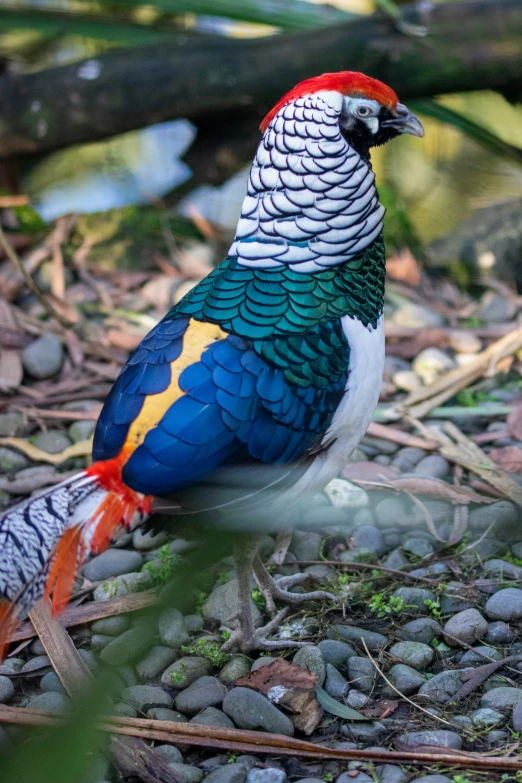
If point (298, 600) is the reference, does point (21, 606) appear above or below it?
above

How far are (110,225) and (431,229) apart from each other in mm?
2121

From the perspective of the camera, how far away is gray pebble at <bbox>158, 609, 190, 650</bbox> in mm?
2561

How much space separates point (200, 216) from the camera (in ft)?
17.5

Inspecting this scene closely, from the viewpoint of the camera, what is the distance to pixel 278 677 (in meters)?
2.33

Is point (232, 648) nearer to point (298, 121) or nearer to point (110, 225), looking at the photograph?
point (298, 121)

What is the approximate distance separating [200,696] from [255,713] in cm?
19

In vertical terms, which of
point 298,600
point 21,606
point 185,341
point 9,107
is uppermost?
point 9,107

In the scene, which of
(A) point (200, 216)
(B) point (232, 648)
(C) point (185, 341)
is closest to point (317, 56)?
(A) point (200, 216)

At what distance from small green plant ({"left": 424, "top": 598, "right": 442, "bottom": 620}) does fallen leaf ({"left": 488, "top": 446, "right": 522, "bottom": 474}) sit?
2.74 ft

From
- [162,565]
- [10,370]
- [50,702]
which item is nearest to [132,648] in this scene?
[50,702]

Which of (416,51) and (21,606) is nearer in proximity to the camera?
(21,606)

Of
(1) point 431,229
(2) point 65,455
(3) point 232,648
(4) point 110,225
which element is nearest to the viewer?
(3) point 232,648

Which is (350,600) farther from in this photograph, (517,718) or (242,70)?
(242,70)

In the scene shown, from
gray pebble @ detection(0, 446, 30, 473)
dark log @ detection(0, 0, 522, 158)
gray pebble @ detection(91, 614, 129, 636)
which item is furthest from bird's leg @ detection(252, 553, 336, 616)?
dark log @ detection(0, 0, 522, 158)
